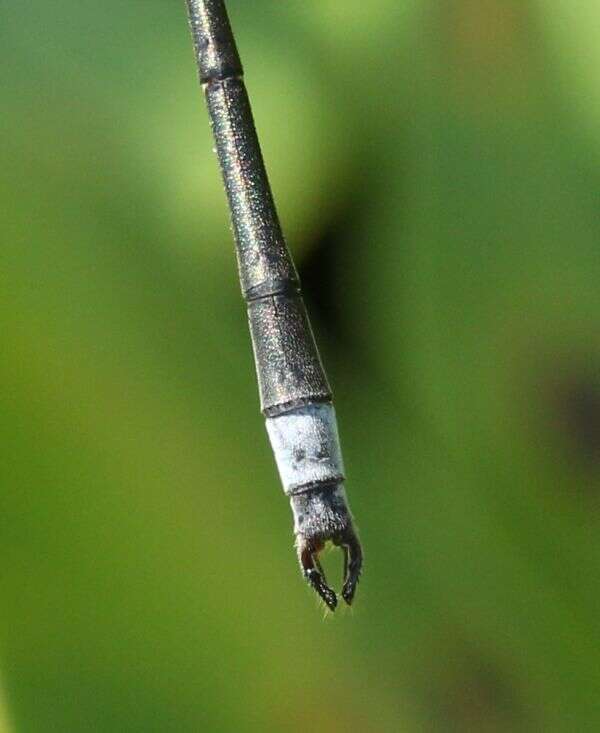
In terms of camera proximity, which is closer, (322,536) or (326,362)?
(322,536)

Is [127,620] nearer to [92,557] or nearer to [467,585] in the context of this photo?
[92,557]

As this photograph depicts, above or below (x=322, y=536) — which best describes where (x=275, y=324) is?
above

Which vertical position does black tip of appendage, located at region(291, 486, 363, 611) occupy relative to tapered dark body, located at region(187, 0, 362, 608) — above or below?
below

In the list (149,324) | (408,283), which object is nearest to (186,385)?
(149,324)
